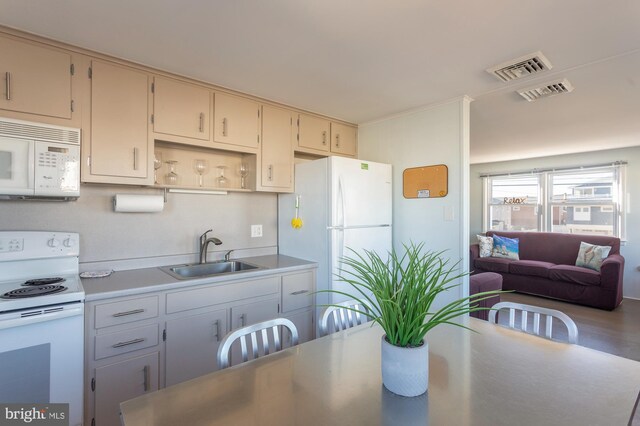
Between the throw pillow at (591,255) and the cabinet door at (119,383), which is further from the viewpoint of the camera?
the throw pillow at (591,255)

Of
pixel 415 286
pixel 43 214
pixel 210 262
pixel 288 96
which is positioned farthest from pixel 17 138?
pixel 415 286

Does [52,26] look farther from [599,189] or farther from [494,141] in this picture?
[599,189]

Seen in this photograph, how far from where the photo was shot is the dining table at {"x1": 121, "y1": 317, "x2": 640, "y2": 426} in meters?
0.83

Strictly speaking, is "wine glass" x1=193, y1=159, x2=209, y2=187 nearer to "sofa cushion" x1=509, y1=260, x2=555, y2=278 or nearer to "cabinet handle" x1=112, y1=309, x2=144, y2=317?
"cabinet handle" x1=112, y1=309, x2=144, y2=317

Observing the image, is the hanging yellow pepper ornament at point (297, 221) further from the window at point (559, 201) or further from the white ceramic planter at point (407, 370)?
the window at point (559, 201)

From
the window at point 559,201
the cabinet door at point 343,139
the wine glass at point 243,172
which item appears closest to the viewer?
the wine glass at point 243,172

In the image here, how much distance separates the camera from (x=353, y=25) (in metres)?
1.66

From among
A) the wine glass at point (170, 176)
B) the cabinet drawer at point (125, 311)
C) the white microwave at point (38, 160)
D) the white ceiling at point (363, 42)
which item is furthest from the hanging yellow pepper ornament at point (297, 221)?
the white microwave at point (38, 160)

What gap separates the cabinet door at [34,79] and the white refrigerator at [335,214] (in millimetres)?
1691

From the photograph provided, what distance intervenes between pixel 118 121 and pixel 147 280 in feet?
3.34

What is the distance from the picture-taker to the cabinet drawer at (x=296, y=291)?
8.06 ft

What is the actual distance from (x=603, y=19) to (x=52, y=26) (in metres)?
2.80

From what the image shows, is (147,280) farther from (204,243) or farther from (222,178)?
(222,178)

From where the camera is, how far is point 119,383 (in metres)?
1.75
